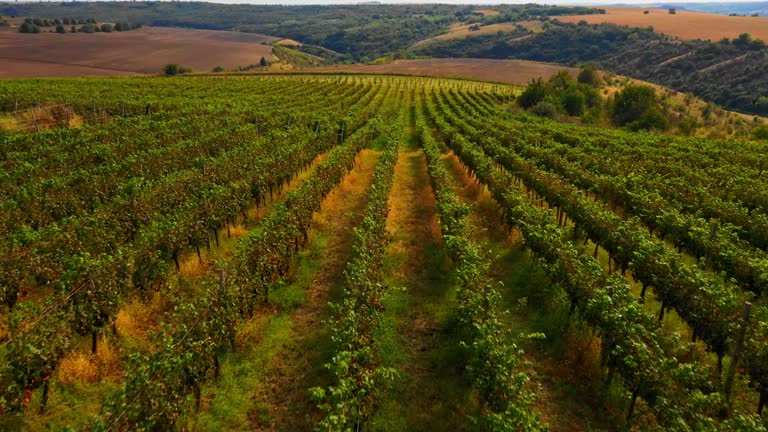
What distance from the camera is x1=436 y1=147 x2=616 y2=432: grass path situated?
383 inches

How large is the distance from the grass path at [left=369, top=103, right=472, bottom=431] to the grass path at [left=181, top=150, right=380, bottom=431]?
1943 millimetres

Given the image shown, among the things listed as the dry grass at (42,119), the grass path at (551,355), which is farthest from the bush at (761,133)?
the dry grass at (42,119)

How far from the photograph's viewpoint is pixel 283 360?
1131cm

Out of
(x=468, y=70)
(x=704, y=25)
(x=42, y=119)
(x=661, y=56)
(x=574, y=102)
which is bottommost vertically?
(x=42, y=119)

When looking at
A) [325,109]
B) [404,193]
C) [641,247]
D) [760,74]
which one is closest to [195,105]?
[325,109]

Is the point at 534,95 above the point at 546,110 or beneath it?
above

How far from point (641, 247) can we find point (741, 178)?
1545cm

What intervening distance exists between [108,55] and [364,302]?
14228 cm

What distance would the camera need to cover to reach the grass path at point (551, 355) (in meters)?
9.72

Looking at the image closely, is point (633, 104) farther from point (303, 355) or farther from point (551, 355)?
point (303, 355)

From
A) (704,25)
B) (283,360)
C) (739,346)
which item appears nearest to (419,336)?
(283,360)

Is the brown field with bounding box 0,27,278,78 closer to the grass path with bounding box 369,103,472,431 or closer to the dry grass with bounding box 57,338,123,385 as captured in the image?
the dry grass with bounding box 57,338,123,385

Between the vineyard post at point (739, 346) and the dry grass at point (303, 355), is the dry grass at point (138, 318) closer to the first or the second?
the dry grass at point (303, 355)

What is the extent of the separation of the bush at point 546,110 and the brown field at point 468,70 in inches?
1802
